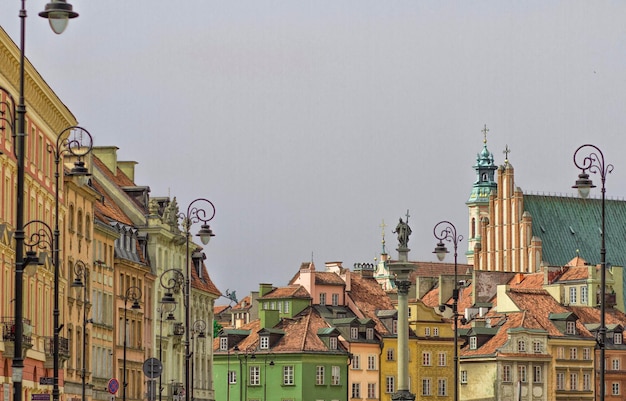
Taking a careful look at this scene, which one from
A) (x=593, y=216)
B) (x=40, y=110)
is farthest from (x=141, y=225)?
(x=593, y=216)

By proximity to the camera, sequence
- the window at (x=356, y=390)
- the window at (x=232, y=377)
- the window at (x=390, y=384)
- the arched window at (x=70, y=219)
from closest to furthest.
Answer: the arched window at (x=70, y=219) < the window at (x=232, y=377) < the window at (x=356, y=390) < the window at (x=390, y=384)

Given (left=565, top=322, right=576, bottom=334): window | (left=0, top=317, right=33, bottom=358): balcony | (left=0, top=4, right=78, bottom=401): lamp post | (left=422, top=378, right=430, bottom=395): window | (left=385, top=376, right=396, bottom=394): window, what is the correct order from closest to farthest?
(left=0, top=4, right=78, bottom=401): lamp post < (left=0, top=317, right=33, bottom=358): balcony < (left=385, top=376, right=396, bottom=394): window < (left=422, top=378, right=430, bottom=395): window < (left=565, top=322, right=576, bottom=334): window

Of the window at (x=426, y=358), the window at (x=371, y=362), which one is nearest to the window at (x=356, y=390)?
the window at (x=371, y=362)

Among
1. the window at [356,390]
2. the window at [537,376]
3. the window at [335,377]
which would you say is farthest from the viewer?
the window at [537,376]

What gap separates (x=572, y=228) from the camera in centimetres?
17775

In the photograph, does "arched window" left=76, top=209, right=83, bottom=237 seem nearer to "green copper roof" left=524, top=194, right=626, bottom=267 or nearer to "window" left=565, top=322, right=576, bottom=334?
"window" left=565, top=322, right=576, bottom=334

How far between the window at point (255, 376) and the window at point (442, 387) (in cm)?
1399

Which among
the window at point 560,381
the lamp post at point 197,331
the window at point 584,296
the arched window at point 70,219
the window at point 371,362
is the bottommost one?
the window at point 560,381

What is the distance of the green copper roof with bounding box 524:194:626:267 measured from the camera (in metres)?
175

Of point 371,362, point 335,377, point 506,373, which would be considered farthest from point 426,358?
point 335,377

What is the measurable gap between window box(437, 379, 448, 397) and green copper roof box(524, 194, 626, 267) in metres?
38.5

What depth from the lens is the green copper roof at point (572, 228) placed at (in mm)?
175375

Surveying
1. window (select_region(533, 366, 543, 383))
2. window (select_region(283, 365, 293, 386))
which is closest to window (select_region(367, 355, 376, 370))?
window (select_region(283, 365, 293, 386))

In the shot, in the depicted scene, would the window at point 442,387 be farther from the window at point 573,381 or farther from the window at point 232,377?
the window at point 232,377
